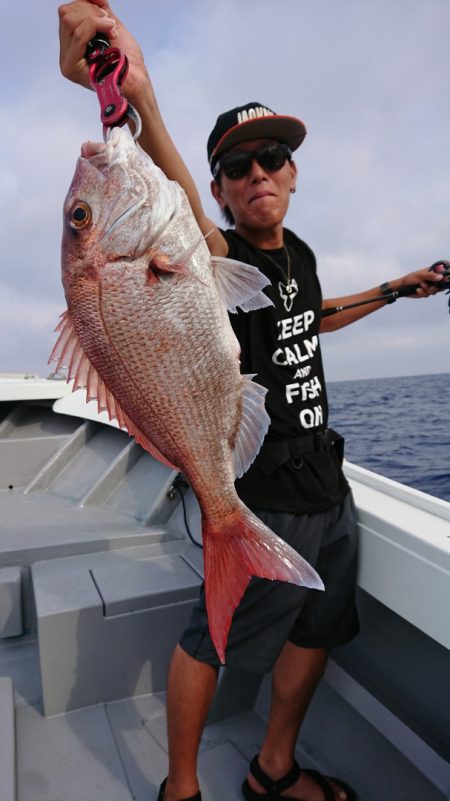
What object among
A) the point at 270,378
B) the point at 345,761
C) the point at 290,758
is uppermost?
the point at 270,378

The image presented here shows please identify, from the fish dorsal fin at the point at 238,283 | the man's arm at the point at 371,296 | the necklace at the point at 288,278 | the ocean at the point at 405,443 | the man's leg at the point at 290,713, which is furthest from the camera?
the ocean at the point at 405,443

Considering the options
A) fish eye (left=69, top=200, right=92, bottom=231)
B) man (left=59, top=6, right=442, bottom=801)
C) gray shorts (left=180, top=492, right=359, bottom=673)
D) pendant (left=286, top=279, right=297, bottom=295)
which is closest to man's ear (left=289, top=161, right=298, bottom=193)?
man (left=59, top=6, right=442, bottom=801)

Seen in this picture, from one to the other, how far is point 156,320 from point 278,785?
1.85m

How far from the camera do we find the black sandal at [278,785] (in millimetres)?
2059

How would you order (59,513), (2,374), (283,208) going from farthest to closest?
(2,374)
(59,513)
(283,208)

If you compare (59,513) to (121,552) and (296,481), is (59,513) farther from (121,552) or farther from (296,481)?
(296,481)

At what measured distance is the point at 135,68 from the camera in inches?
62.4

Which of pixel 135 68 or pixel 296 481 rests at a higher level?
pixel 135 68

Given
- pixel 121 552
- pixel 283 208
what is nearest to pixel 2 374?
pixel 121 552

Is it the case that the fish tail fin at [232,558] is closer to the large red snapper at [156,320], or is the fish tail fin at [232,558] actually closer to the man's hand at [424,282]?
the large red snapper at [156,320]

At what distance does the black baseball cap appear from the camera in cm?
191

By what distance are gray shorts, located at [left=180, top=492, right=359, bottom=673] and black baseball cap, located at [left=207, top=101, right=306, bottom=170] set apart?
4.39ft

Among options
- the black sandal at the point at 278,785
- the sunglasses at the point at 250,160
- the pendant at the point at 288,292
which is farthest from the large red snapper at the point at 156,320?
the black sandal at the point at 278,785

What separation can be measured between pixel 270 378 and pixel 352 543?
0.72m
